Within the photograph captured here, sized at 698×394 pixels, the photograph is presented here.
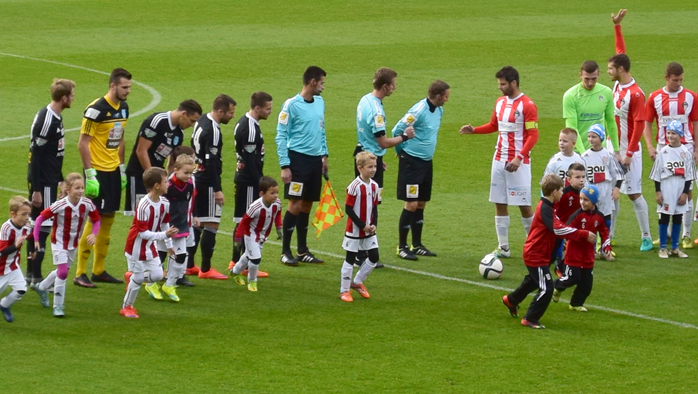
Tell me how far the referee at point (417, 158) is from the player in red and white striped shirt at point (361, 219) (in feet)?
6.42

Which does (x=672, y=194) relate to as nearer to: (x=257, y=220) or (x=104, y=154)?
(x=257, y=220)

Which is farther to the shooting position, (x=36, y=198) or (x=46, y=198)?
(x=46, y=198)

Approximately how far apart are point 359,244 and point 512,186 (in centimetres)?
259

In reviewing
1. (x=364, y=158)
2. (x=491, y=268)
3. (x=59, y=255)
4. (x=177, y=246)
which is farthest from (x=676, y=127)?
(x=59, y=255)

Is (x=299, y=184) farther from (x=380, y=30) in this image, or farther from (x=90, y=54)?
(x=380, y=30)

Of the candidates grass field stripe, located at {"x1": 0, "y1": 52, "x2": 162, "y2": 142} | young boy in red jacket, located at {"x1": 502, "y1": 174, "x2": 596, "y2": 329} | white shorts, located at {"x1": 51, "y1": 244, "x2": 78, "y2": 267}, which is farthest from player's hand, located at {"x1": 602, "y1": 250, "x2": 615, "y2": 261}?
grass field stripe, located at {"x1": 0, "y1": 52, "x2": 162, "y2": 142}

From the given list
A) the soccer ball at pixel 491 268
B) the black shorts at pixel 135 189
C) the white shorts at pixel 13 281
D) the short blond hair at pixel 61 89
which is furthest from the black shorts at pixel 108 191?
the soccer ball at pixel 491 268

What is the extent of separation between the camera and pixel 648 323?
10.3m

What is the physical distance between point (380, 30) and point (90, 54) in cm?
783

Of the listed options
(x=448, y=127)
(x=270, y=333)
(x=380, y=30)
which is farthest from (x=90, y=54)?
(x=270, y=333)

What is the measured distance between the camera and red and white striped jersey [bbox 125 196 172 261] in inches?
395

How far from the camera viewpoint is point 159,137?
11336 millimetres

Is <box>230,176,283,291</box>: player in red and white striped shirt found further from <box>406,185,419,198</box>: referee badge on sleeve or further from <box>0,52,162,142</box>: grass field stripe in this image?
<box>0,52,162,142</box>: grass field stripe

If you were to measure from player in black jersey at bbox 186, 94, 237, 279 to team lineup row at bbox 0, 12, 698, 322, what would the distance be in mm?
13
